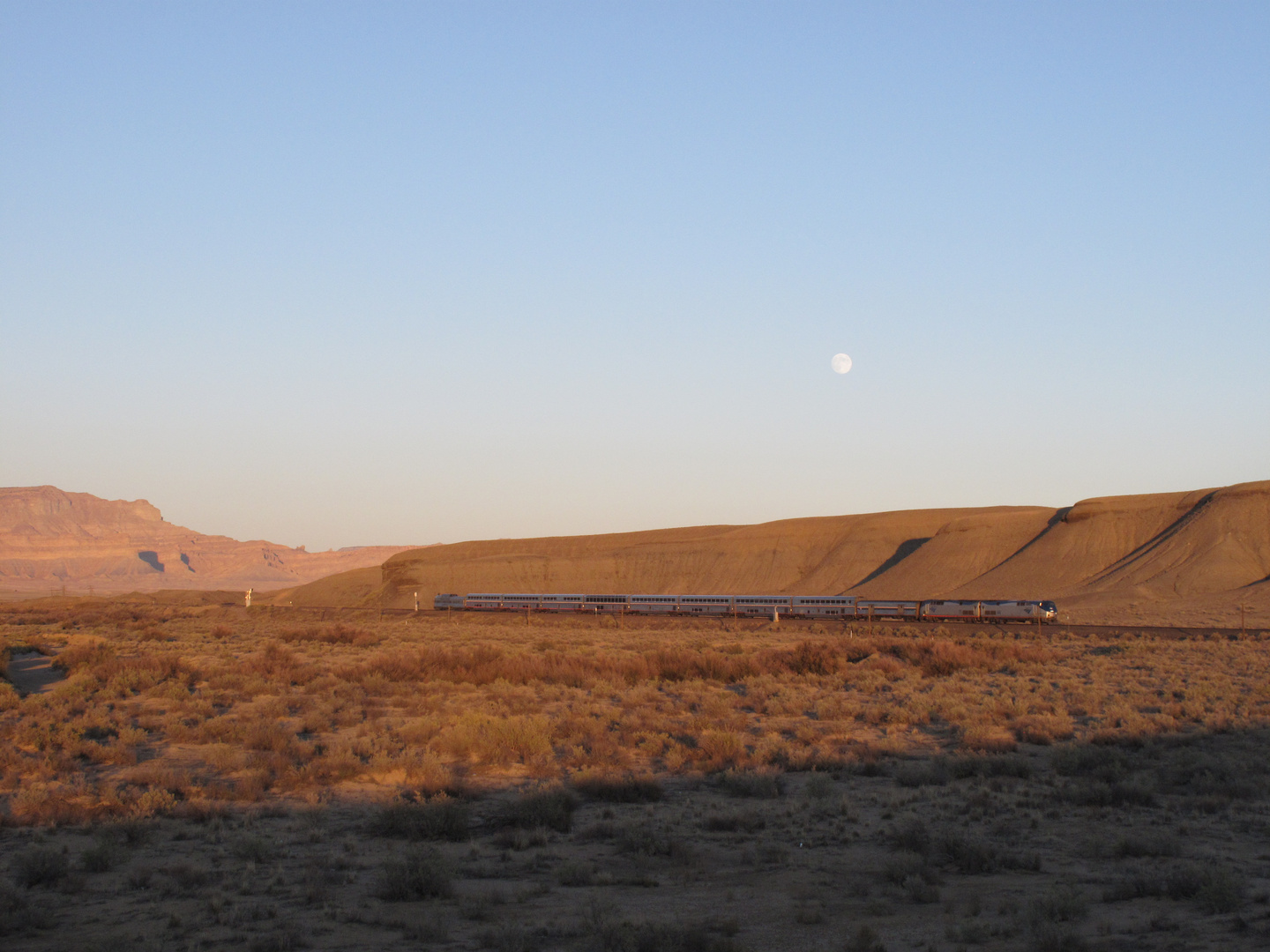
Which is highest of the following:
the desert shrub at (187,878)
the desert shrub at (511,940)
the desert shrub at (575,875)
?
the desert shrub at (511,940)

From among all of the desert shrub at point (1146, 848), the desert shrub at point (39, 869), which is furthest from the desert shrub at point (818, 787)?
the desert shrub at point (39, 869)

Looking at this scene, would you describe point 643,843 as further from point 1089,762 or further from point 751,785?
point 1089,762

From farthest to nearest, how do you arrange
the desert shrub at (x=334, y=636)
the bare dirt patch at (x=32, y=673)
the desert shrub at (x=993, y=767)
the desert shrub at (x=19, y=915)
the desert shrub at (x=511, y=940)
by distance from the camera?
the desert shrub at (x=334, y=636)
the bare dirt patch at (x=32, y=673)
the desert shrub at (x=993, y=767)
the desert shrub at (x=19, y=915)
the desert shrub at (x=511, y=940)

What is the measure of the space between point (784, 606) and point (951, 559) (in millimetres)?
45245

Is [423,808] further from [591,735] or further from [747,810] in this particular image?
[591,735]

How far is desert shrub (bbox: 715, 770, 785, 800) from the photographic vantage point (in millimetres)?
14578

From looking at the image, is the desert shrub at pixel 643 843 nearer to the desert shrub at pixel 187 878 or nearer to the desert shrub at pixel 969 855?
the desert shrub at pixel 969 855

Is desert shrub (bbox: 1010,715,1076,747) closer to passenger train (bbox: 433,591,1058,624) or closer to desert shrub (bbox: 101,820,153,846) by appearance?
desert shrub (bbox: 101,820,153,846)

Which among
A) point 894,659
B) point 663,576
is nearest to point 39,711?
point 894,659

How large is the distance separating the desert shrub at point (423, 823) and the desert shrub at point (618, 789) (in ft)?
7.37

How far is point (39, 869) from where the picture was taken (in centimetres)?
1014

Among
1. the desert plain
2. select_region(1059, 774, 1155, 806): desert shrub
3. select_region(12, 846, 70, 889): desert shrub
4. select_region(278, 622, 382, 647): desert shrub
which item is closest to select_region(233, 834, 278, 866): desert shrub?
the desert plain

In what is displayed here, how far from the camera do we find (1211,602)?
71.4 m

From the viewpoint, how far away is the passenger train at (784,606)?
59375 mm
